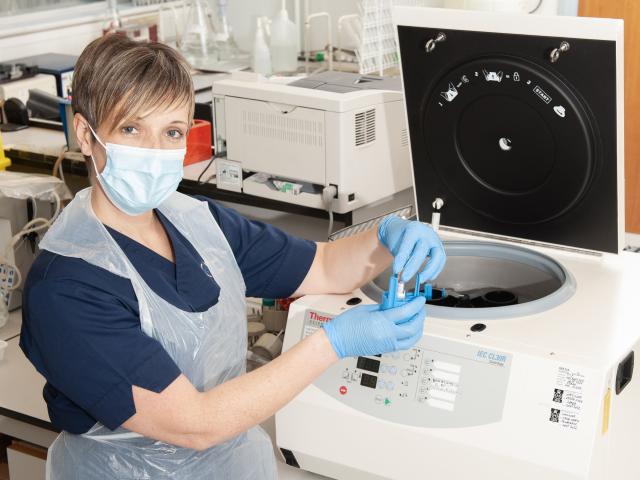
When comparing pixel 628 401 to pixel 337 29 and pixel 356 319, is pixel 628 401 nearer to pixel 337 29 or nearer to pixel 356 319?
pixel 356 319

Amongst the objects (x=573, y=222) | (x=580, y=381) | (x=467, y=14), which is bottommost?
(x=580, y=381)

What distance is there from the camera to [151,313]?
125 cm

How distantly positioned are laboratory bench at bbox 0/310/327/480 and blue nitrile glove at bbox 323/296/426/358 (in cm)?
49

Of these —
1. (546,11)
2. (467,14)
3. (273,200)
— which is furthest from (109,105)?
(546,11)

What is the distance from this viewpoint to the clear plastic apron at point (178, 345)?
125 cm

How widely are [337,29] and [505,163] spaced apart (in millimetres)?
3081

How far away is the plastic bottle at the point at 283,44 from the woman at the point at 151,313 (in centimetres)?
262

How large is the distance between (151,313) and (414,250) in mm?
431

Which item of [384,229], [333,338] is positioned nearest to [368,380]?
[333,338]

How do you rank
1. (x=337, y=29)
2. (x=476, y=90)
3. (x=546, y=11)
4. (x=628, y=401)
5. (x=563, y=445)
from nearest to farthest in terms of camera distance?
(x=563, y=445) < (x=628, y=401) < (x=476, y=90) < (x=546, y=11) < (x=337, y=29)

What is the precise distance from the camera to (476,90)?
146 cm

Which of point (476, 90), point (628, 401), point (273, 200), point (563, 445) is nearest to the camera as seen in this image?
point (563, 445)

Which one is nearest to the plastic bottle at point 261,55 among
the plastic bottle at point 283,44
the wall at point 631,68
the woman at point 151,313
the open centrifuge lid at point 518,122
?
the plastic bottle at point 283,44

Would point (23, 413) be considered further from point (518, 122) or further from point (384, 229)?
point (518, 122)
